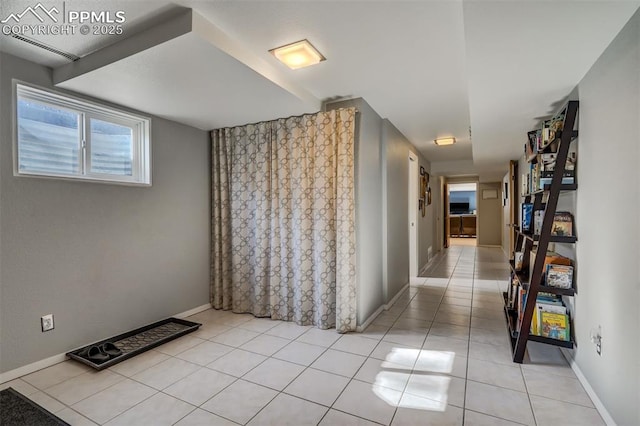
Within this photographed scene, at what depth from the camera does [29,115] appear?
2270 millimetres

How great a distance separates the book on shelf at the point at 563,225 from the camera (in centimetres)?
221

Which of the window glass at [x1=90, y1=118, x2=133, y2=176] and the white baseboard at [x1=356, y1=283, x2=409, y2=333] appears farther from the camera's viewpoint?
the white baseboard at [x1=356, y1=283, x2=409, y2=333]

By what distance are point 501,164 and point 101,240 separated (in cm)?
663

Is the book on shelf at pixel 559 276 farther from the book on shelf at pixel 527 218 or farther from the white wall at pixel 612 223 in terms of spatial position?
the book on shelf at pixel 527 218

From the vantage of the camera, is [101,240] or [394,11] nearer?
[394,11]

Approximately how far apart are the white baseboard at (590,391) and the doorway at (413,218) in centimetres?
299

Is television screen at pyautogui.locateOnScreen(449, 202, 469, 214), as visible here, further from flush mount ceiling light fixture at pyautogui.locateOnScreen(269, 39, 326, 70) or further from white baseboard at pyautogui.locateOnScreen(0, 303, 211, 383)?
white baseboard at pyautogui.locateOnScreen(0, 303, 211, 383)

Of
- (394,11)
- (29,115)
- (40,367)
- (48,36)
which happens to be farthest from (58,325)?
(394,11)

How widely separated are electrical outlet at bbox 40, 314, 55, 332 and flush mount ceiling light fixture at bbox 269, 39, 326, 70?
2.62m

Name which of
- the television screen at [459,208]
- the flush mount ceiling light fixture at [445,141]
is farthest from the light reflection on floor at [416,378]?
the television screen at [459,208]

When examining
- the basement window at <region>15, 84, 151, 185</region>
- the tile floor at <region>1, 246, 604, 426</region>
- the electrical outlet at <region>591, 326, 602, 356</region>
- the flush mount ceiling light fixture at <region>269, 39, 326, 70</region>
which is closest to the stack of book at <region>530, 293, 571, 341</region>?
the tile floor at <region>1, 246, 604, 426</region>

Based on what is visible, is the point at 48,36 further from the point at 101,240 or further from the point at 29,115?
the point at 101,240

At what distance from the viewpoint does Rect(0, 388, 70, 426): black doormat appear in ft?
5.49

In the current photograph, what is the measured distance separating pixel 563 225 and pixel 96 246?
149 inches
